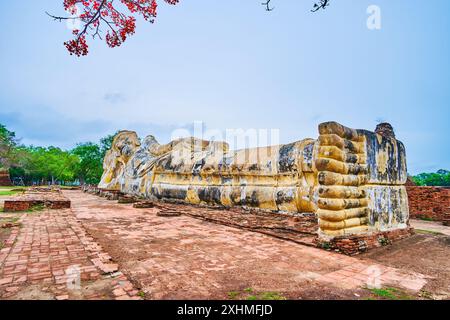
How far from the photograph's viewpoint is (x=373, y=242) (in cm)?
477

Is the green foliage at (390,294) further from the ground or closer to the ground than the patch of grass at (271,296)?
closer to the ground

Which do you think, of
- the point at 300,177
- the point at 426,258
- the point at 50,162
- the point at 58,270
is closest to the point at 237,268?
the point at 58,270

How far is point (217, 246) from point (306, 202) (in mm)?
3294

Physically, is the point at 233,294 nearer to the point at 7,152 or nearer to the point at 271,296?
the point at 271,296

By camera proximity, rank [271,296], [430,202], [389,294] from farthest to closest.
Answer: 1. [430,202]
2. [389,294]
3. [271,296]

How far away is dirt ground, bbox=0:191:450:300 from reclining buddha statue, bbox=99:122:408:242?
68 centimetres

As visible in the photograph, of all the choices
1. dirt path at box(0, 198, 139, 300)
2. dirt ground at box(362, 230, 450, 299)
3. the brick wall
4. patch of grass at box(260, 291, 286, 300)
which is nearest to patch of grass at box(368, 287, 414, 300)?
dirt ground at box(362, 230, 450, 299)

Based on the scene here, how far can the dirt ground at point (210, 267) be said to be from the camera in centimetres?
263

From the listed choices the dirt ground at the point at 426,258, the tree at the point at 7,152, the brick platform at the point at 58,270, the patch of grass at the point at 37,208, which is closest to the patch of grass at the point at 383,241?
the dirt ground at the point at 426,258

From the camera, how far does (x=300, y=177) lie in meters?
7.41

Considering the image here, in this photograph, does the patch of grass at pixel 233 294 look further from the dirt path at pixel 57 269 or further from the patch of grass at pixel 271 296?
the dirt path at pixel 57 269

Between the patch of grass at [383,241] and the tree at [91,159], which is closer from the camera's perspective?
the patch of grass at [383,241]

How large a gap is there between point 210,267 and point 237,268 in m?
0.31
